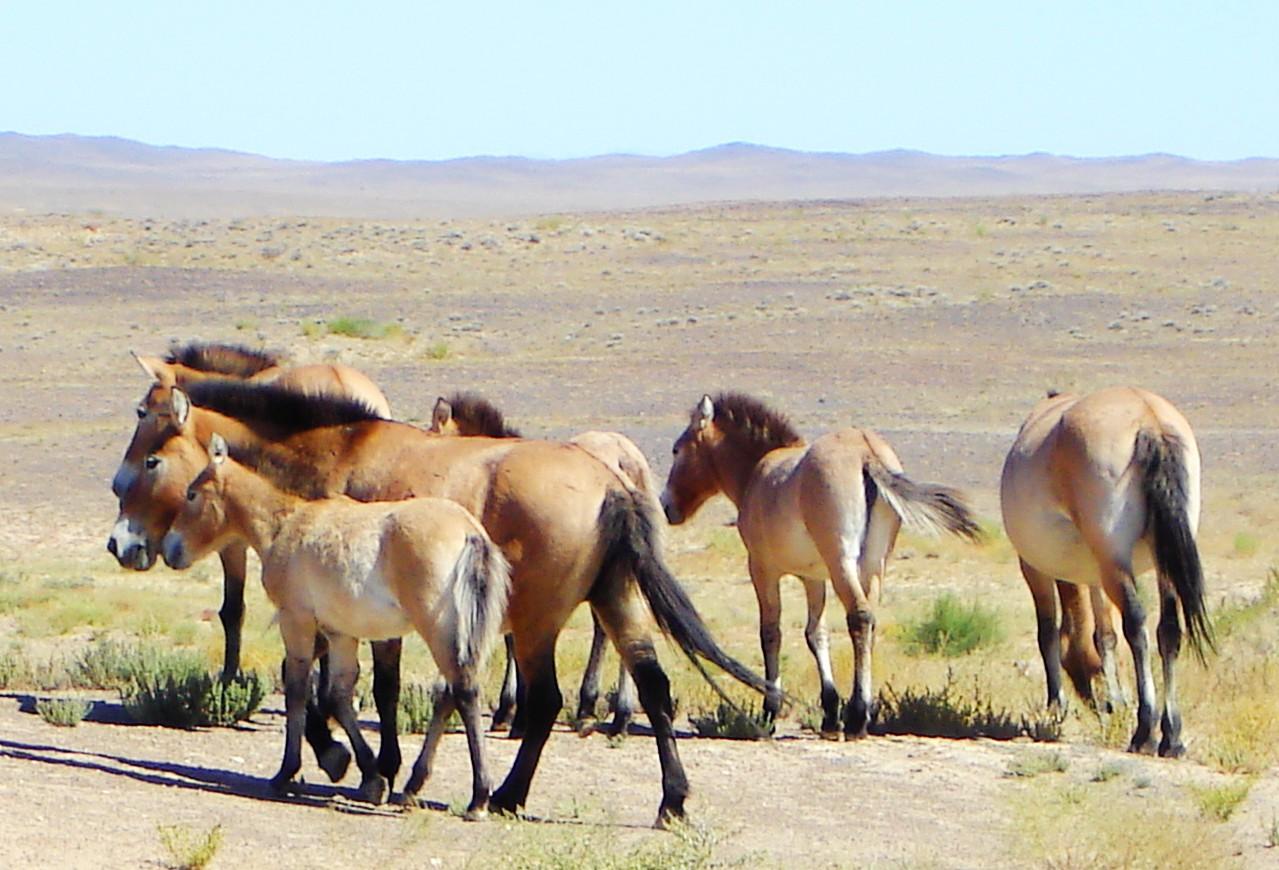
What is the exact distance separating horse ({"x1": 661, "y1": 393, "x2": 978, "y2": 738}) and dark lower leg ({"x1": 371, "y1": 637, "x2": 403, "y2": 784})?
205 cm

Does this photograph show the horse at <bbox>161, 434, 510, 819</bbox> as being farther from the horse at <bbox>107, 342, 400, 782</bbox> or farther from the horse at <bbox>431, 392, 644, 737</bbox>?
the horse at <bbox>431, 392, 644, 737</bbox>

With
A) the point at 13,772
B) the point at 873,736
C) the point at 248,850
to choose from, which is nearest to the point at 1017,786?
the point at 873,736

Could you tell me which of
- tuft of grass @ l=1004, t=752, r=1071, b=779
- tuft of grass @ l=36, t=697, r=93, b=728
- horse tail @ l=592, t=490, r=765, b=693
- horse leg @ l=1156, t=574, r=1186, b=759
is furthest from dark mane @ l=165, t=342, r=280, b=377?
horse leg @ l=1156, t=574, r=1186, b=759

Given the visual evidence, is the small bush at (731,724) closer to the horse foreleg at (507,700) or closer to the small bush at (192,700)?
the horse foreleg at (507,700)

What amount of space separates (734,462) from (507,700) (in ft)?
7.22

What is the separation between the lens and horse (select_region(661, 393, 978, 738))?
10531 millimetres

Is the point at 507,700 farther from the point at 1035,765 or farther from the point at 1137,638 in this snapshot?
the point at 1137,638

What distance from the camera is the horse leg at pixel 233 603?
11633 millimetres

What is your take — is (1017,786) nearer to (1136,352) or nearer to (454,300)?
(1136,352)

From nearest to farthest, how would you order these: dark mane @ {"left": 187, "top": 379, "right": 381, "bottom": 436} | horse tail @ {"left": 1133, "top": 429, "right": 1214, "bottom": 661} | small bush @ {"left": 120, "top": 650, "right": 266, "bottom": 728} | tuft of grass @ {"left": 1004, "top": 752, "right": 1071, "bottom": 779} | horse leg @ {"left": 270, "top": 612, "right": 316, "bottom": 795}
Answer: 1. horse leg @ {"left": 270, "top": 612, "right": 316, "bottom": 795}
2. dark mane @ {"left": 187, "top": 379, "right": 381, "bottom": 436}
3. tuft of grass @ {"left": 1004, "top": 752, "right": 1071, "bottom": 779}
4. horse tail @ {"left": 1133, "top": 429, "right": 1214, "bottom": 661}
5. small bush @ {"left": 120, "top": 650, "right": 266, "bottom": 728}

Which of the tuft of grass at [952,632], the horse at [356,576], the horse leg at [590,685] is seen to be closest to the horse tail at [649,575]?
the horse at [356,576]

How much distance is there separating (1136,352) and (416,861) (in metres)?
32.1

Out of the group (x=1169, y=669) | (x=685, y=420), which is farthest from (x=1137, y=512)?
(x=685, y=420)

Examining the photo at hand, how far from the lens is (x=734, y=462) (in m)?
12.2
